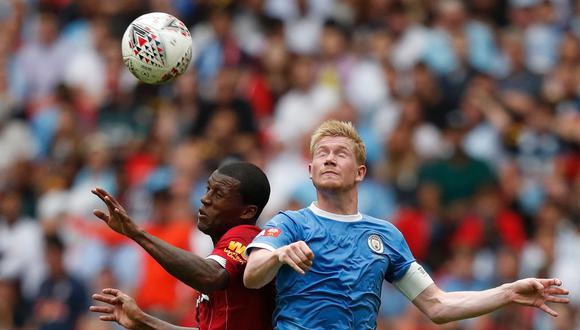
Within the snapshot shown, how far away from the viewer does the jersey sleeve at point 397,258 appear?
28.7 ft

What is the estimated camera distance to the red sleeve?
8552 millimetres

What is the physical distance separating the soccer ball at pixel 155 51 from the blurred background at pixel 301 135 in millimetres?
5286

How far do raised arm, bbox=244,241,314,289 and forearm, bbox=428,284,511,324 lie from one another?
1.21 meters

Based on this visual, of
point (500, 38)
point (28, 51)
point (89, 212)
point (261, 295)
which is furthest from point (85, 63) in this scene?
point (261, 295)

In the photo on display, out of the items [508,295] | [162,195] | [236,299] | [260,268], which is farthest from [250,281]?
[162,195]

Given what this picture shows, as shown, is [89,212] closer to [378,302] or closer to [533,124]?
[533,124]

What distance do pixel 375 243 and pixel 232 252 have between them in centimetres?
91

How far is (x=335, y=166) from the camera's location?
8.58 meters

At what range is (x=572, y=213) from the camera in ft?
49.7

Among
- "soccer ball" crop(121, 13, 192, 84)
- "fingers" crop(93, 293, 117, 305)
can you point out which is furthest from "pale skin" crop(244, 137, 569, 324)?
"soccer ball" crop(121, 13, 192, 84)

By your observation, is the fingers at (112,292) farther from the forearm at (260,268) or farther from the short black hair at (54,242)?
the short black hair at (54,242)

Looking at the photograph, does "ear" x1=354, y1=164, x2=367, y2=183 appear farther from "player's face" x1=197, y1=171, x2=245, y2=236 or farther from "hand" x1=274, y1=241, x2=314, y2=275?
"hand" x1=274, y1=241, x2=314, y2=275

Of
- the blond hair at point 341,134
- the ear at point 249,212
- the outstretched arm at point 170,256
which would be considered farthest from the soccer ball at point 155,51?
the outstretched arm at point 170,256

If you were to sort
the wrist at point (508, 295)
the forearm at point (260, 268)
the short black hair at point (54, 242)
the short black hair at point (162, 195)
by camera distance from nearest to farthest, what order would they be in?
the forearm at point (260, 268)
the wrist at point (508, 295)
the short black hair at point (162, 195)
the short black hair at point (54, 242)
